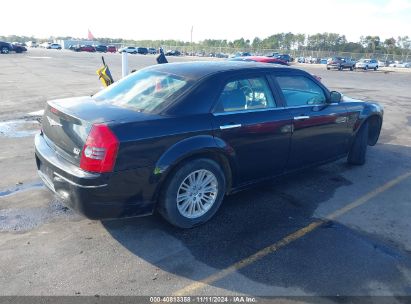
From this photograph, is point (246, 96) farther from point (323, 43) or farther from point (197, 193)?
point (323, 43)

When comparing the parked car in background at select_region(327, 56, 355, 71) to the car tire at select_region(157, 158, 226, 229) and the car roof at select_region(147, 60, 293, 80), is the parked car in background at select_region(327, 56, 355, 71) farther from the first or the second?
the car tire at select_region(157, 158, 226, 229)

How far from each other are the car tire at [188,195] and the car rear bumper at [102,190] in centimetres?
18

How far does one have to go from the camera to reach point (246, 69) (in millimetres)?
4402

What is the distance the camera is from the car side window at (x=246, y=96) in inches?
161

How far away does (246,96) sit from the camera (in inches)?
168

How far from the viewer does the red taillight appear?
3.26m

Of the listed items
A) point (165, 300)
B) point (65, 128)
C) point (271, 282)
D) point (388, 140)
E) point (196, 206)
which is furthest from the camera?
point (388, 140)

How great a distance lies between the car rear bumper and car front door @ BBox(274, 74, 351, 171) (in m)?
2.10

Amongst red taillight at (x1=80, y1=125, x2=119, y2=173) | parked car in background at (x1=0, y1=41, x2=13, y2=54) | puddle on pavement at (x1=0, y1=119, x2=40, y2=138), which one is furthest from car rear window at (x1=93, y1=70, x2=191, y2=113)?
parked car in background at (x1=0, y1=41, x2=13, y2=54)

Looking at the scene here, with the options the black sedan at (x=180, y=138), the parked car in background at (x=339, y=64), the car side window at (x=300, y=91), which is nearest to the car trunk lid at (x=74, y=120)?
the black sedan at (x=180, y=138)

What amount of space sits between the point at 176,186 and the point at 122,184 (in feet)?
1.86

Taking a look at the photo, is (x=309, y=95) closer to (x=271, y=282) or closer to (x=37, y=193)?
(x=271, y=282)

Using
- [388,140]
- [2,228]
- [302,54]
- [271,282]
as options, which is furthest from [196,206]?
[302,54]

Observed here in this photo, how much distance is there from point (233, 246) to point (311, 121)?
6.95ft
